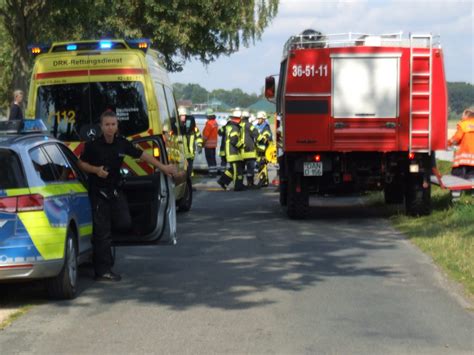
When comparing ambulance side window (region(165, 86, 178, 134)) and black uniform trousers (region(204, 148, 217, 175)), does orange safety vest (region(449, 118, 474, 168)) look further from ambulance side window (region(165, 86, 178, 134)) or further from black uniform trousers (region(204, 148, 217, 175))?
black uniform trousers (region(204, 148, 217, 175))

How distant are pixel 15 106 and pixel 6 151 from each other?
8184 mm

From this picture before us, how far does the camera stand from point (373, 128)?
1544 cm

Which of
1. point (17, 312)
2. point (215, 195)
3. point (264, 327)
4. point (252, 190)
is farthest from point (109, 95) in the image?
point (252, 190)

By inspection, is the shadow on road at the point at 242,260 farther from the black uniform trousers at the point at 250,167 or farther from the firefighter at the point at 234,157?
the black uniform trousers at the point at 250,167

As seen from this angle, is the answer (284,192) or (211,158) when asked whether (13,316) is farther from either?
(211,158)

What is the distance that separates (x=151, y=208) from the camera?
1061 cm

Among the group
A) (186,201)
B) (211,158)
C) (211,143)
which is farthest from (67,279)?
(211,158)

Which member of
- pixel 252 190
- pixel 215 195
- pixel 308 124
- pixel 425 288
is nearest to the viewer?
pixel 425 288

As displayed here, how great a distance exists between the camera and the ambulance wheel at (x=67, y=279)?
8.91 m

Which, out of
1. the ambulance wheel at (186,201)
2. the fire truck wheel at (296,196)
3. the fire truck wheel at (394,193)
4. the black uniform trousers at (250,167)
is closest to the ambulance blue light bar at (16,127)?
the fire truck wheel at (296,196)

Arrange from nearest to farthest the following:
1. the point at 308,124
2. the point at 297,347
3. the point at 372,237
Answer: the point at 297,347 < the point at 372,237 < the point at 308,124

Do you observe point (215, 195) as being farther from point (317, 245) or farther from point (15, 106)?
point (317, 245)

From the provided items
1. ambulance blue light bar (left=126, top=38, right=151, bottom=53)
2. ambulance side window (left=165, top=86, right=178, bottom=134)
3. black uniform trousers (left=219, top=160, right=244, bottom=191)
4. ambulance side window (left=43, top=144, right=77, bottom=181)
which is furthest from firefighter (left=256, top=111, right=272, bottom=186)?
ambulance side window (left=43, top=144, right=77, bottom=181)

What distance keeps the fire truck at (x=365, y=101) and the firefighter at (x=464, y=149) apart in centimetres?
105
